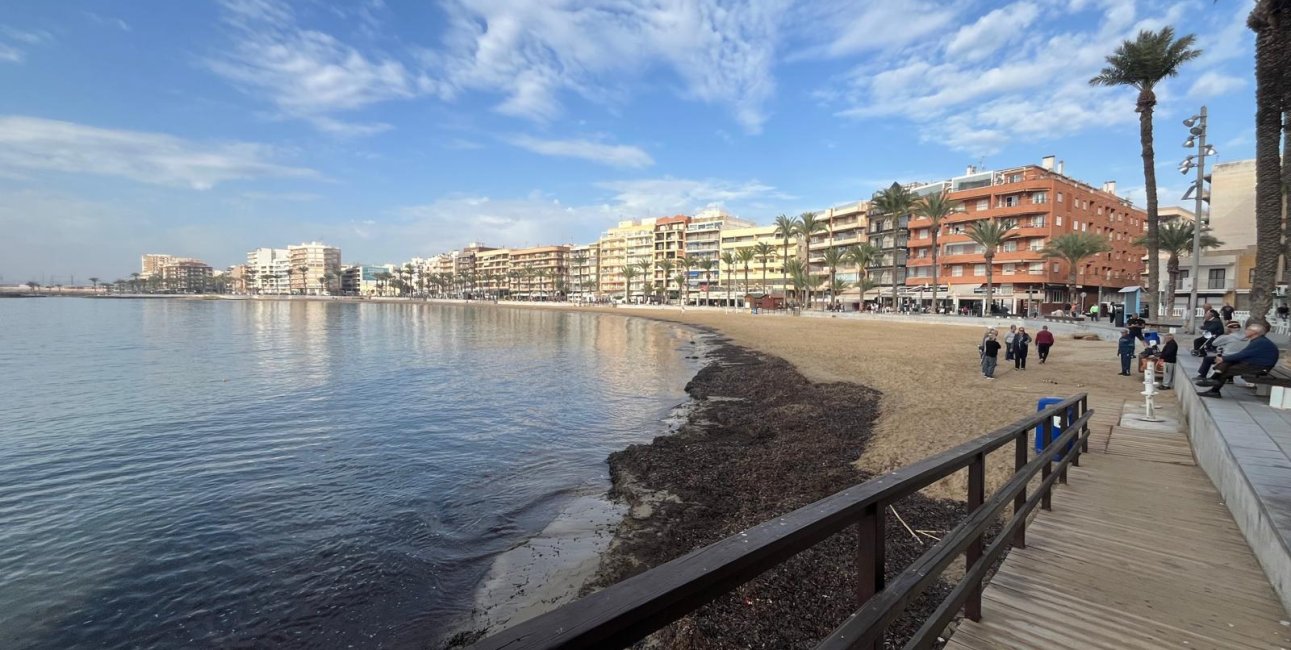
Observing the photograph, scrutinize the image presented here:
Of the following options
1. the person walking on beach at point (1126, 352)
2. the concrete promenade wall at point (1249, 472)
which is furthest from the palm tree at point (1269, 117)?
the concrete promenade wall at point (1249, 472)

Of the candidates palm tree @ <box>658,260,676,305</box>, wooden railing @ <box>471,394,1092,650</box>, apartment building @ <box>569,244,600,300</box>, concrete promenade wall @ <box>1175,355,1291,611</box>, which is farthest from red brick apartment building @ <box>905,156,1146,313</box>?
apartment building @ <box>569,244,600,300</box>

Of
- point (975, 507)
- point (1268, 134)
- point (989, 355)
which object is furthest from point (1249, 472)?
point (1268, 134)

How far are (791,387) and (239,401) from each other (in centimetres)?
1856

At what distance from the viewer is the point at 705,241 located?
130750mm

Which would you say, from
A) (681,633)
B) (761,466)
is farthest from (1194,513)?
(761,466)

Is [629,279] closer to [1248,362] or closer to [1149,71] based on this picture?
[1149,71]

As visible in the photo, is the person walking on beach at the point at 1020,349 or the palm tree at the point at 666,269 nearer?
the person walking on beach at the point at 1020,349

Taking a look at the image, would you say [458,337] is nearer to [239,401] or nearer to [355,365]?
[355,365]

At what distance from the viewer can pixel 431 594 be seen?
703 cm

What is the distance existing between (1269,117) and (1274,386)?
38.0ft

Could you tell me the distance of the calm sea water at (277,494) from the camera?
678 cm

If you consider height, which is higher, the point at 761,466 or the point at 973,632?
the point at 973,632

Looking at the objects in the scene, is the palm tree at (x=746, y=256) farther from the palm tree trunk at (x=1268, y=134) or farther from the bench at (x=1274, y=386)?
the bench at (x=1274, y=386)

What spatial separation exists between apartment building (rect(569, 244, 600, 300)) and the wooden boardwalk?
153m
